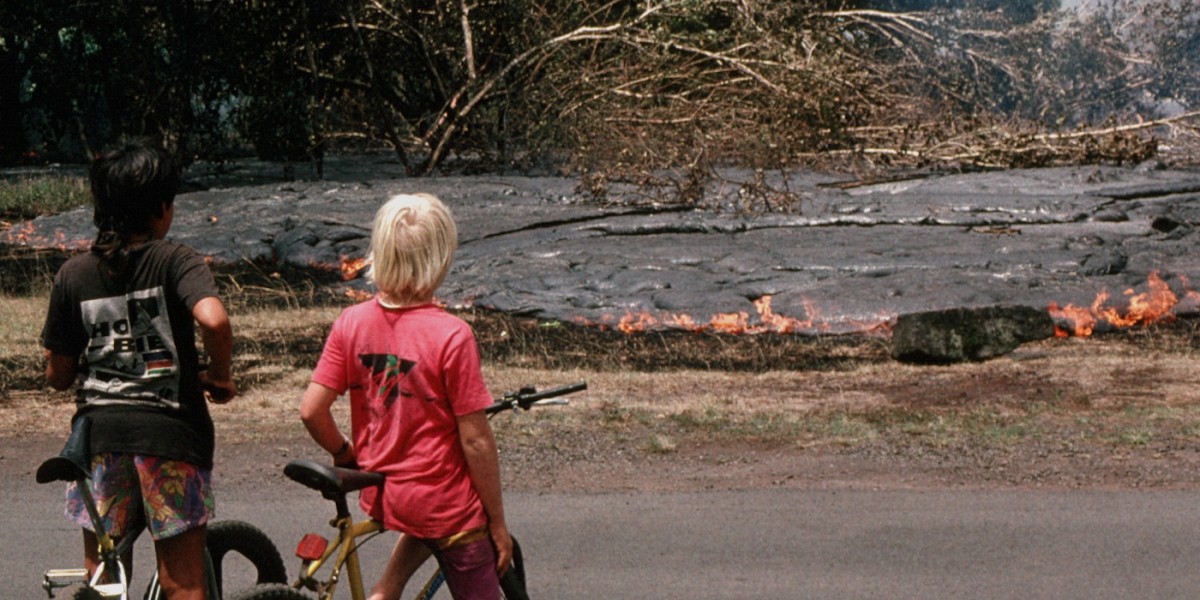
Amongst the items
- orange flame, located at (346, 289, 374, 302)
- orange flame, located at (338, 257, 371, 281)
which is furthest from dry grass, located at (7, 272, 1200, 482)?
orange flame, located at (338, 257, 371, 281)

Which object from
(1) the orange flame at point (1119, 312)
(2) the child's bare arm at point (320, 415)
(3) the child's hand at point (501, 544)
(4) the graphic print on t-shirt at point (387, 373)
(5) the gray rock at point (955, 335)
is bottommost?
(1) the orange flame at point (1119, 312)

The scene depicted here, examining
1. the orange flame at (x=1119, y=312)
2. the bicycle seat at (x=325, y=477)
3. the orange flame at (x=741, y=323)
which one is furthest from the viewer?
the orange flame at (x=741, y=323)

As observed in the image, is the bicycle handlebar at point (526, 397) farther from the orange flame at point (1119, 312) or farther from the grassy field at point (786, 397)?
the orange flame at point (1119, 312)

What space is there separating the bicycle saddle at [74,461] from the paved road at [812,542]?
7.08ft

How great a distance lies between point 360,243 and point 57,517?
926cm

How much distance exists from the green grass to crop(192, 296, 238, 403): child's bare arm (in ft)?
53.7

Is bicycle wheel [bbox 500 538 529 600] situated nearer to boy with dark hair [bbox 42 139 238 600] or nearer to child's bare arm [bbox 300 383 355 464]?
child's bare arm [bbox 300 383 355 464]

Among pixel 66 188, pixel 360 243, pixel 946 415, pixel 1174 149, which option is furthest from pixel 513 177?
pixel 946 415

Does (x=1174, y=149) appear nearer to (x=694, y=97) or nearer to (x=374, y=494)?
(x=694, y=97)

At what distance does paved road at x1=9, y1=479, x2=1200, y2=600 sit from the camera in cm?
533

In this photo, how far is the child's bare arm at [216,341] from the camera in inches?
130

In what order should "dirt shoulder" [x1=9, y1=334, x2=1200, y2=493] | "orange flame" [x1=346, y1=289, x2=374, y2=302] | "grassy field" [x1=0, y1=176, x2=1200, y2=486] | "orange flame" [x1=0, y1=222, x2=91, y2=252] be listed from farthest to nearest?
"orange flame" [x1=0, y1=222, x2=91, y2=252] < "orange flame" [x1=346, y1=289, x2=374, y2=302] < "grassy field" [x1=0, y1=176, x2=1200, y2=486] < "dirt shoulder" [x1=9, y1=334, x2=1200, y2=493]

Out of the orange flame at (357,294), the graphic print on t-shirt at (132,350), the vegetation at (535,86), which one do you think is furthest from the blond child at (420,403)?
the vegetation at (535,86)

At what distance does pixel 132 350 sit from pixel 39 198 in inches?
684
